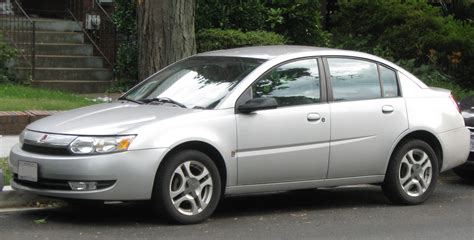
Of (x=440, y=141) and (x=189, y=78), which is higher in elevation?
(x=189, y=78)

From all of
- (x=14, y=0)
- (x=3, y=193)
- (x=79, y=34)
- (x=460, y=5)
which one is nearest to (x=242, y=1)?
(x=79, y=34)

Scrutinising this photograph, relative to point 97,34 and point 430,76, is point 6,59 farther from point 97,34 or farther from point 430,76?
point 430,76

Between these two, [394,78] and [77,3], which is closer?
[394,78]

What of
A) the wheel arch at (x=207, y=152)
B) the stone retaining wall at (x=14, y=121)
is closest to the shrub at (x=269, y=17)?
the stone retaining wall at (x=14, y=121)

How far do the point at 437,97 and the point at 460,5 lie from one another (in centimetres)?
1129

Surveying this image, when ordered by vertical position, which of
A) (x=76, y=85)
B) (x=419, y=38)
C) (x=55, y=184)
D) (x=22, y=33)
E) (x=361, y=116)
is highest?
(x=419, y=38)

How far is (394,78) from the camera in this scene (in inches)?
338

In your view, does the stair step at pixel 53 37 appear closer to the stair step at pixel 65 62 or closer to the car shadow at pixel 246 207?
the stair step at pixel 65 62

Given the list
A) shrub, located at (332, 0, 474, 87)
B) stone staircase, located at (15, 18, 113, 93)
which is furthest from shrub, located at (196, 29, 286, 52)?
shrub, located at (332, 0, 474, 87)

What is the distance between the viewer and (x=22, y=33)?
1576cm

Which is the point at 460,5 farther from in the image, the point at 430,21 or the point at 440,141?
the point at 440,141

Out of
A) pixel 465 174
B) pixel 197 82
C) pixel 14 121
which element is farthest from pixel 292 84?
pixel 14 121

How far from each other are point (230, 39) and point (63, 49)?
3591 millimetres

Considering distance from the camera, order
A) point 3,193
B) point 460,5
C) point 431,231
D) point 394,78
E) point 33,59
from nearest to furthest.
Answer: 1. point 431,231
2. point 3,193
3. point 394,78
4. point 33,59
5. point 460,5
